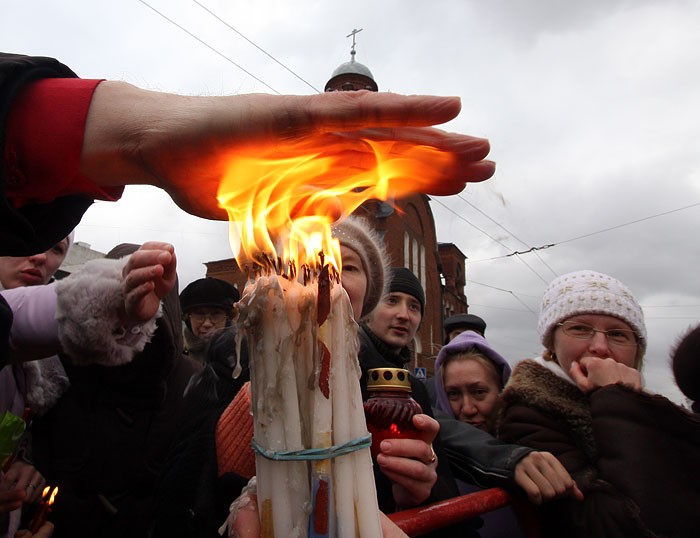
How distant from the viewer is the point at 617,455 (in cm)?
181

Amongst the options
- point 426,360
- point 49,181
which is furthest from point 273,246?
point 426,360

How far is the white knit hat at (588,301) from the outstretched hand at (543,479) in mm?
863

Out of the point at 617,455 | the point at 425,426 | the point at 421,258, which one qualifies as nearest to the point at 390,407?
the point at 425,426

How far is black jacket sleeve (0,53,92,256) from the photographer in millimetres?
886

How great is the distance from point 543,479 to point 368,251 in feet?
3.97

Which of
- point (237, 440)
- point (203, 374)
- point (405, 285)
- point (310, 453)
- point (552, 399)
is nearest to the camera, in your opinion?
point (310, 453)

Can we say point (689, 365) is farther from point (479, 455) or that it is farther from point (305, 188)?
point (305, 188)

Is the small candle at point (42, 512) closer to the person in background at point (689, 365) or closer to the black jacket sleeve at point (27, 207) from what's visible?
the black jacket sleeve at point (27, 207)

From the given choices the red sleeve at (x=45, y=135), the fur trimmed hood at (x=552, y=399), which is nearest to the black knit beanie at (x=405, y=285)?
the fur trimmed hood at (x=552, y=399)

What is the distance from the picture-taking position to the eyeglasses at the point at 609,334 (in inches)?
92.5

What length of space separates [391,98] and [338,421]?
58cm

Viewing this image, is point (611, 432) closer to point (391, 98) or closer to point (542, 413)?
point (542, 413)

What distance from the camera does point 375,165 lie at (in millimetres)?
1059

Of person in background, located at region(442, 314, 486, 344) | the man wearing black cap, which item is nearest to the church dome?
person in background, located at region(442, 314, 486, 344)
